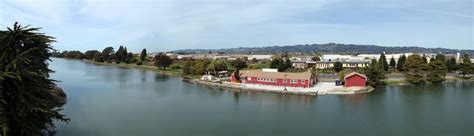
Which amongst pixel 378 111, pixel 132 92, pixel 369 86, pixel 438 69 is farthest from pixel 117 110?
pixel 438 69

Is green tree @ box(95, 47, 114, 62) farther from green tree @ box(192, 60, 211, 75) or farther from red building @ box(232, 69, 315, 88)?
red building @ box(232, 69, 315, 88)

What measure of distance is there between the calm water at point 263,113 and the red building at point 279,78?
1816 millimetres

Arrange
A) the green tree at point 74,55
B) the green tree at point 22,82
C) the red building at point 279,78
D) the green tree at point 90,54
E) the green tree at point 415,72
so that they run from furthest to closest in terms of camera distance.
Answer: the green tree at point 74,55 < the green tree at point 90,54 < the green tree at point 415,72 < the red building at point 279,78 < the green tree at point 22,82

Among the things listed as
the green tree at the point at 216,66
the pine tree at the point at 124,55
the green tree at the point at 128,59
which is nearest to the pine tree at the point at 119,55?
the pine tree at the point at 124,55

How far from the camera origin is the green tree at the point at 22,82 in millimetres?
4949

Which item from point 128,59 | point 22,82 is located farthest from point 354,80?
point 128,59

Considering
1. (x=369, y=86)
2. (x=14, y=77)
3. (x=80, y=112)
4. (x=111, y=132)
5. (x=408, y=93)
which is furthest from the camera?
(x=369, y=86)

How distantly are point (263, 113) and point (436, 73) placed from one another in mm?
12094

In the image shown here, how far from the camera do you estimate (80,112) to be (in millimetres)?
10172

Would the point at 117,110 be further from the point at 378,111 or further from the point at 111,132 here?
the point at 378,111

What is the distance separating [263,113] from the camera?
1048cm

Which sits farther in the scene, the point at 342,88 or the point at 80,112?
the point at 342,88

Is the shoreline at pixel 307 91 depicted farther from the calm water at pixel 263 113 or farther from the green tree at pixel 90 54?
the green tree at pixel 90 54

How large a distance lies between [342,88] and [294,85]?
1.78 m
